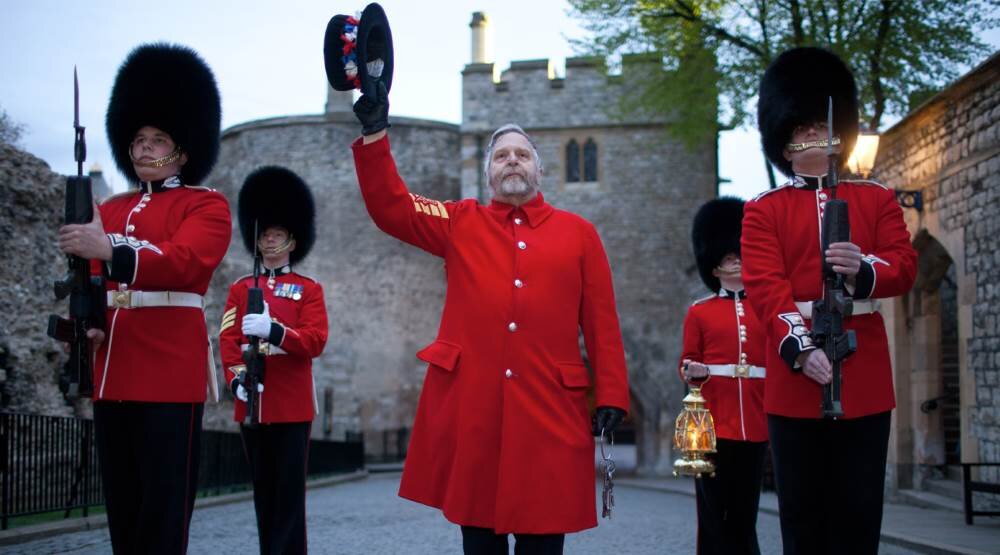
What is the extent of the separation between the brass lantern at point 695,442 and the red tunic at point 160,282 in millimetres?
2558

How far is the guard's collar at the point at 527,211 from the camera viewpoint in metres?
4.75

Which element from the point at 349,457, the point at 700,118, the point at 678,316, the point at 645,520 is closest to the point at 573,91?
the point at 678,316

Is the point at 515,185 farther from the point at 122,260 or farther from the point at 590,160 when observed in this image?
the point at 590,160

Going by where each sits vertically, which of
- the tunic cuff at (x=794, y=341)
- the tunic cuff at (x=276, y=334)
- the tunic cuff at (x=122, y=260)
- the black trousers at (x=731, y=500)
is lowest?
the black trousers at (x=731, y=500)

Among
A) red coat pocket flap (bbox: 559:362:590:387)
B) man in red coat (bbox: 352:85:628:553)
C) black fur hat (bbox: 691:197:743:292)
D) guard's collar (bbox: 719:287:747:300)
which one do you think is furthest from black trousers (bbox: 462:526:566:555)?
black fur hat (bbox: 691:197:743:292)

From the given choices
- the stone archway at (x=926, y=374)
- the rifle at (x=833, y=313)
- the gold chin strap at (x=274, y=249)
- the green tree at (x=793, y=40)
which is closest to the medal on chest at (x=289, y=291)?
the gold chin strap at (x=274, y=249)

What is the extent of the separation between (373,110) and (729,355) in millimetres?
3518

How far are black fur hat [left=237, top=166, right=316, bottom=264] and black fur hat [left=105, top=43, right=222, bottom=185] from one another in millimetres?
2153

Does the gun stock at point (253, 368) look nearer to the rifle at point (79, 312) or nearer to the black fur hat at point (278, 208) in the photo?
the black fur hat at point (278, 208)

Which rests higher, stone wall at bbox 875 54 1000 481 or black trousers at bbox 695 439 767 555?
stone wall at bbox 875 54 1000 481

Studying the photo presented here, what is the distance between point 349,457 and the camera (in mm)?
23422

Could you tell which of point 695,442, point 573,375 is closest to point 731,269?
point 695,442

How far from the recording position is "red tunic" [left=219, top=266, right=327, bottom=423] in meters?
6.74

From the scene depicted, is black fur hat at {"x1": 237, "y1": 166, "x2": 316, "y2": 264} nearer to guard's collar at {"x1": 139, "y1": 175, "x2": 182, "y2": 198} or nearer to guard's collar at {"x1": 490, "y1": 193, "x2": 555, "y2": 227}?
guard's collar at {"x1": 139, "y1": 175, "x2": 182, "y2": 198}
